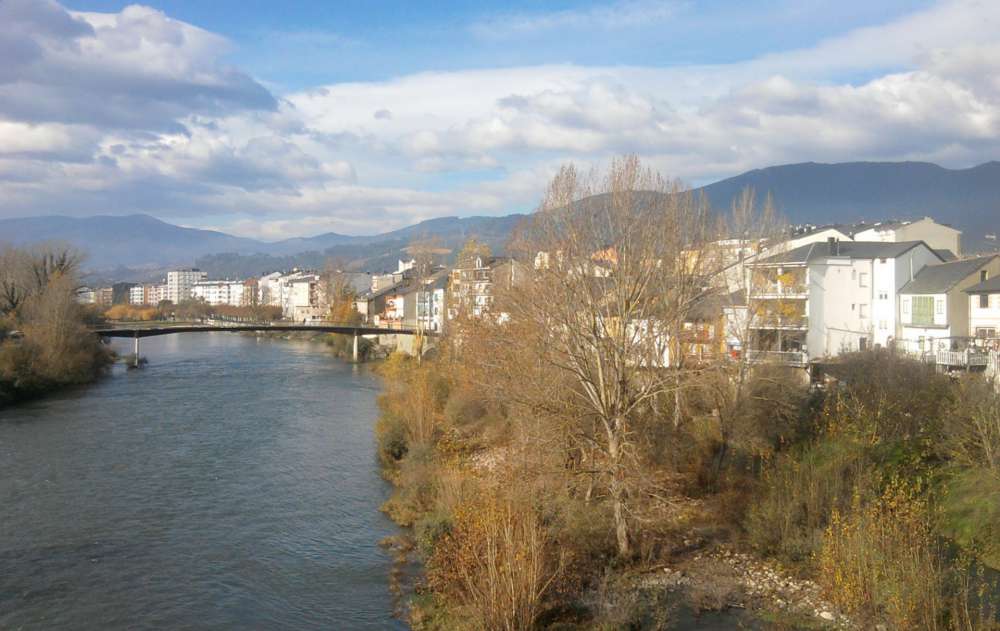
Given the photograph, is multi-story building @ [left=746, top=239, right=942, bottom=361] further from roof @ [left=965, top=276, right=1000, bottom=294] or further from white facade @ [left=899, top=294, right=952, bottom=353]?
roof @ [left=965, top=276, right=1000, bottom=294]

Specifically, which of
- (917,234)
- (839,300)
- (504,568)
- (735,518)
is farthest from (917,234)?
(504,568)

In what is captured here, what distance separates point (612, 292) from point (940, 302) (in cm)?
2068

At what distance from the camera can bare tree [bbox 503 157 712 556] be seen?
12633 mm

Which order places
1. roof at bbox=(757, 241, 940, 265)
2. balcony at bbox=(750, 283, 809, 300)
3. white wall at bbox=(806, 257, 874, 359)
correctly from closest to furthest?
Answer: balcony at bbox=(750, 283, 809, 300) < white wall at bbox=(806, 257, 874, 359) < roof at bbox=(757, 241, 940, 265)

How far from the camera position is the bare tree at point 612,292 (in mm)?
12633

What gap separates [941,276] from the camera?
29609 millimetres

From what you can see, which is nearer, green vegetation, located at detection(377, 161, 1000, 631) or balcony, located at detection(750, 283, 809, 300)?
green vegetation, located at detection(377, 161, 1000, 631)

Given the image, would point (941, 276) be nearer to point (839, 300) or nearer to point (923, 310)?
point (923, 310)

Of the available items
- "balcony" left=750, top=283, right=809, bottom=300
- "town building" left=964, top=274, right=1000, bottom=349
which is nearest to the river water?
"balcony" left=750, top=283, right=809, bottom=300

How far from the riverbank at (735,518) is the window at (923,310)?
35.6 ft

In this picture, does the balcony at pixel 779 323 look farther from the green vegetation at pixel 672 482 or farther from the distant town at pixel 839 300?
the green vegetation at pixel 672 482

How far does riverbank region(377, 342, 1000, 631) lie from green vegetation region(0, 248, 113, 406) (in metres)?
20.4

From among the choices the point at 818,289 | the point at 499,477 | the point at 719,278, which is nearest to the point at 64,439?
the point at 499,477

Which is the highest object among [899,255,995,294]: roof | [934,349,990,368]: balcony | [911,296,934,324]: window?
[899,255,995,294]: roof
